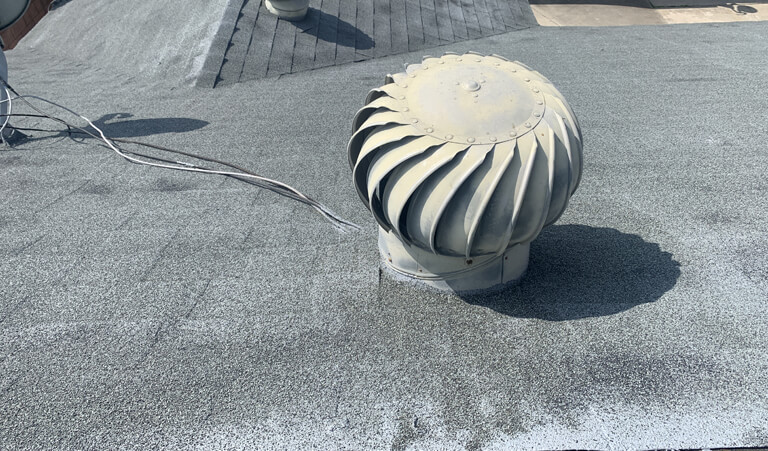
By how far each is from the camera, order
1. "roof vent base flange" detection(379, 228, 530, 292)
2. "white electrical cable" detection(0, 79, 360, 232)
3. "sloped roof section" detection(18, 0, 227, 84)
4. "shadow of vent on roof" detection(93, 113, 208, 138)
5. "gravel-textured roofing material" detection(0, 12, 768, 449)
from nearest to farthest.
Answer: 1. "gravel-textured roofing material" detection(0, 12, 768, 449)
2. "roof vent base flange" detection(379, 228, 530, 292)
3. "white electrical cable" detection(0, 79, 360, 232)
4. "shadow of vent on roof" detection(93, 113, 208, 138)
5. "sloped roof section" detection(18, 0, 227, 84)

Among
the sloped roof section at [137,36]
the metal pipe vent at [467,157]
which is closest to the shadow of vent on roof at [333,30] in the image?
the sloped roof section at [137,36]

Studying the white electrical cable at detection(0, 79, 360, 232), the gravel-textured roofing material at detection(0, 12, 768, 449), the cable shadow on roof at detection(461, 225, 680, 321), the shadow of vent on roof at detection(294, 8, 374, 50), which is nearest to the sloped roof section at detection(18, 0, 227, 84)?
the shadow of vent on roof at detection(294, 8, 374, 50)

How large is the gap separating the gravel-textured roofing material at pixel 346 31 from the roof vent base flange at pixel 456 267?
7.55m

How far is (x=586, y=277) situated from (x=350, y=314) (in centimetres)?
242

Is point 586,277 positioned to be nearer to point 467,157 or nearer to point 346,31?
point 467,157

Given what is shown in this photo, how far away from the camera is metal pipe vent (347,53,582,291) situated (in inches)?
161

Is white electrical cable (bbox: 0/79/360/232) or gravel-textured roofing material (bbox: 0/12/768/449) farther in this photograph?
white electrical cable (bbox: 0/79/360/232)

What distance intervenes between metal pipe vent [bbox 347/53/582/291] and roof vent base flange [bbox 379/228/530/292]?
1.07ft

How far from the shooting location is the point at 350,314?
16.7 ft

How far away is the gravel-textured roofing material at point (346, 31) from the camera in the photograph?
1188 cm

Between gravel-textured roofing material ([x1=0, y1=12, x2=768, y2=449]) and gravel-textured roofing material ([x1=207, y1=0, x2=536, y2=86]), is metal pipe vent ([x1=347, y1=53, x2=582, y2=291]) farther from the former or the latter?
gravel-textured roofing material ([x1=207, y1=0, x2=536, y2=86])

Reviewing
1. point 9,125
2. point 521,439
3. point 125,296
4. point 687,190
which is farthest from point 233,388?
point 9,125

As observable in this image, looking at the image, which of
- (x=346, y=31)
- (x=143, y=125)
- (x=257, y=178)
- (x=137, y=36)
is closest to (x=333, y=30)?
(x=346, y=31)

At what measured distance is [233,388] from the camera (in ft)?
14.3
